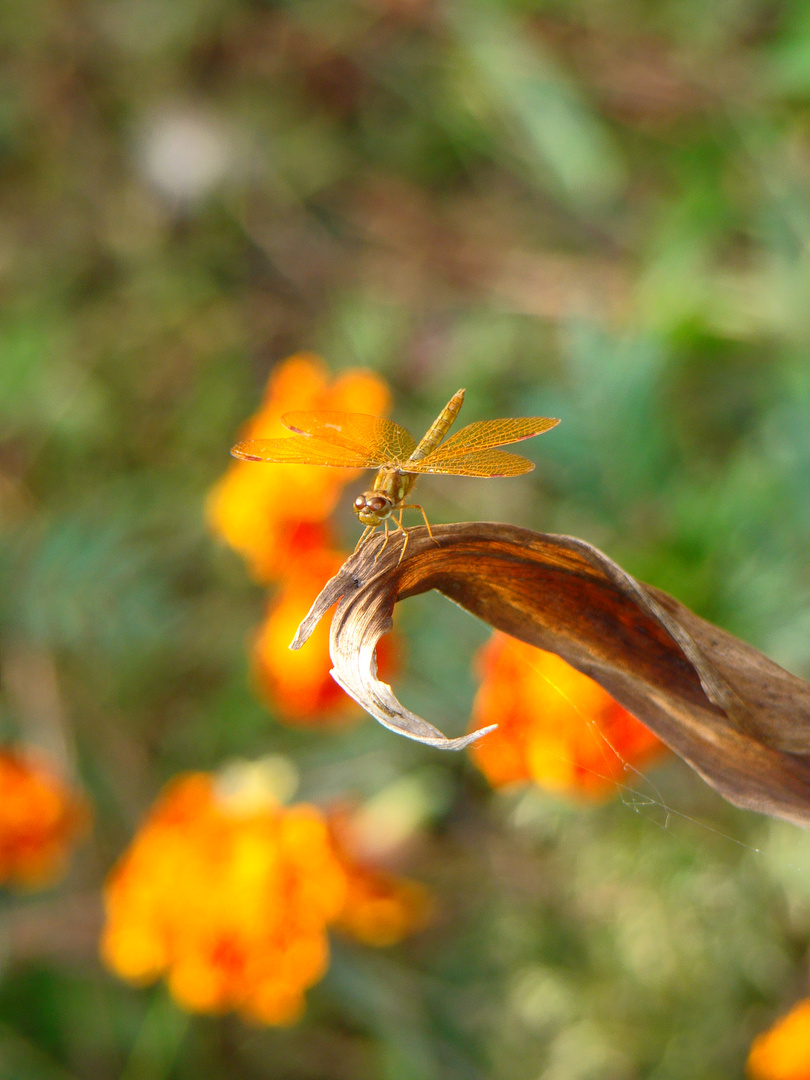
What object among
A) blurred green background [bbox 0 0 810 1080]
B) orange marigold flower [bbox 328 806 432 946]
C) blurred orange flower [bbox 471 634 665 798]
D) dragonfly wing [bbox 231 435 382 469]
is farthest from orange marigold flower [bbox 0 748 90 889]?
dragonfly wing [bbox 231 435 382 469]

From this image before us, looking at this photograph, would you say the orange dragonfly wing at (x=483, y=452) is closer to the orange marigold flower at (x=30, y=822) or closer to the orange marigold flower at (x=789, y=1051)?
the orange marigold flower at (x=789, y=1051)

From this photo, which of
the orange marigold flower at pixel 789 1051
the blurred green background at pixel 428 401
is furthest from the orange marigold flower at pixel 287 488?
the orange marigold flower at pixel 789 1051

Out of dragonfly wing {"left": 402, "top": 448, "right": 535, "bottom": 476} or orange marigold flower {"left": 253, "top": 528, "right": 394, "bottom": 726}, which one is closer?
dragonfly wing {"left": 402, "top": 448, "right": 535, "bottom": 476}

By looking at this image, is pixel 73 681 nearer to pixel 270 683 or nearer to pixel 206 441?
pixel 206 441

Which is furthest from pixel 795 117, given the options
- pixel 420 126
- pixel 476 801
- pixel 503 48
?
pixel 476 801

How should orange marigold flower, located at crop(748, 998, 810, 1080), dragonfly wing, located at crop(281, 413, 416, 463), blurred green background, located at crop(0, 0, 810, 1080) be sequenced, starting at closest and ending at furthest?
dragonfly wing, located at crop(281, 413, 416, 463), orange marigold flower, located at crop(748, 998, 810, 1080), blurred green background, located at crop(0, 0, 810, 1080)

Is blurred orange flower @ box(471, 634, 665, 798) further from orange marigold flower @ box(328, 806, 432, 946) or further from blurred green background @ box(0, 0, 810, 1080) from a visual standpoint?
orange marigold flower @ box(328, 806, 432, 946)

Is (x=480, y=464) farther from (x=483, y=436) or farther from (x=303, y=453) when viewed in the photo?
(x=303, y=453)
